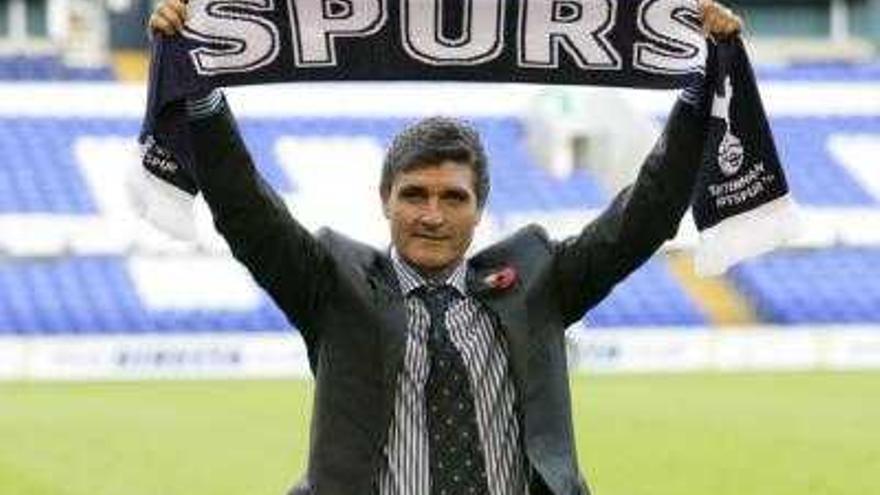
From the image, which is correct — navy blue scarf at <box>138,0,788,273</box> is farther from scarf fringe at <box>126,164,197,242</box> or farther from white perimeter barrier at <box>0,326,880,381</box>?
white perimeter barrier at <box>0,326,880,381</box>

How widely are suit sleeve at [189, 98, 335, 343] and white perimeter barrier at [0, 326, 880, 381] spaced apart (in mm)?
21677

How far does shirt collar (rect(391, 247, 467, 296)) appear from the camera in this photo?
527 centimetres

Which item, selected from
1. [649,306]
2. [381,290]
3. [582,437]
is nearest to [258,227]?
[381,290]

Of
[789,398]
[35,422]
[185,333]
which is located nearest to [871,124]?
[185,333]

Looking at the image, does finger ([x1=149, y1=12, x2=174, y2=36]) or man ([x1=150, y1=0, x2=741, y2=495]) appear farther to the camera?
finger ([x1=149, y1=12, x2=174, y2=36])

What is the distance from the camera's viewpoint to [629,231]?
210 inches

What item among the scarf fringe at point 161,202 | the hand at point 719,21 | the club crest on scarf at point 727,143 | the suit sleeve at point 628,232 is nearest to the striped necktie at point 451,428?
the suit sleeve at point 628,232

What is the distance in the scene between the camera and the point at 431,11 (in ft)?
19.1

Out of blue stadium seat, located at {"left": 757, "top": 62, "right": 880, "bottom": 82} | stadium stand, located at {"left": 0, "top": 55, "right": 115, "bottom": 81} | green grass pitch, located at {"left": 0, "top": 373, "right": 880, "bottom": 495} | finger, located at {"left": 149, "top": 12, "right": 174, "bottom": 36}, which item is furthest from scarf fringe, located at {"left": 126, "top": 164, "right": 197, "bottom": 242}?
blue stadium seat, located at {"left": 757, "top": 62, "right": 880, "bottom": 82}

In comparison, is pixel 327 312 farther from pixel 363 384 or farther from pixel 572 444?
pixel 572 444

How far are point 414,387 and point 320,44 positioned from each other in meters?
1.07

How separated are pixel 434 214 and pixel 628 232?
472 millimetres

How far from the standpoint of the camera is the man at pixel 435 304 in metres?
5.14

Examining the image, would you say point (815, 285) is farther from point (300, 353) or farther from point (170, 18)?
point (170, 18)
